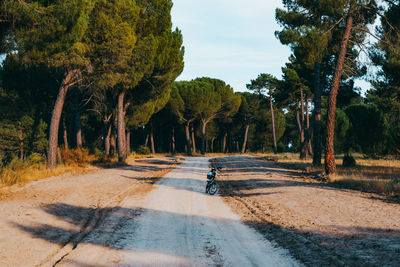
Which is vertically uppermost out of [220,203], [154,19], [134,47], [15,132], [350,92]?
[154,19]

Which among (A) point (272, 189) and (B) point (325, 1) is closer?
(A) point (272, 189)

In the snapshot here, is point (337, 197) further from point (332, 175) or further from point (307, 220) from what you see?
point (332, 175)

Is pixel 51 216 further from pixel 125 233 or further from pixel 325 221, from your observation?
pixel 325 221

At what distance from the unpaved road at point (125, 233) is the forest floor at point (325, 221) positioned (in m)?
0.58

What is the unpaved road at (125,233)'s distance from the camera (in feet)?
19.6

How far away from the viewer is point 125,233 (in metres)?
7.75

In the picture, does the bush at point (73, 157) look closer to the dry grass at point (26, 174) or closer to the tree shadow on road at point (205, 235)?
the dry grass at point (26, 174)

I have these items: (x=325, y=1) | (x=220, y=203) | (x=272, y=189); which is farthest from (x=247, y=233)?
(x=325, y=1)

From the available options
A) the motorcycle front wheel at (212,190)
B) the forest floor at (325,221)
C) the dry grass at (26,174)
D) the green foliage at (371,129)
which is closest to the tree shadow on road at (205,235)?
the forest floor at (325,221)

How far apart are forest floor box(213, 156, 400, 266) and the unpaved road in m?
0.58

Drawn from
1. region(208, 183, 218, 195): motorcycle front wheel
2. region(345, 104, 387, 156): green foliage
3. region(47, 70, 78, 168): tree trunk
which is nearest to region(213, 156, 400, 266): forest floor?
region(208, 183, 218, 195): motorcycle front wheel

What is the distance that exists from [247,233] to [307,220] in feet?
7.19

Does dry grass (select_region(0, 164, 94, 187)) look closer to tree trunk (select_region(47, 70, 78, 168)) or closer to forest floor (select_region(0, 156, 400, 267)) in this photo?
tree trunk (select_region(47, 70, 78, 168))

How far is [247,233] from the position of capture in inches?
320
